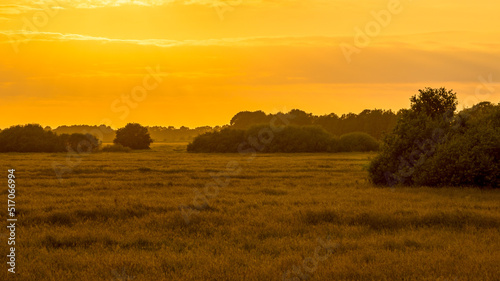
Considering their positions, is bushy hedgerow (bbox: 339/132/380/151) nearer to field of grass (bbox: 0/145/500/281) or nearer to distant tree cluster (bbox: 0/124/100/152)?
distant tree cluster (bbox: 0/124/100/152)

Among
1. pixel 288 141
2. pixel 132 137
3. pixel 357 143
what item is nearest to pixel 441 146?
pixel 288 141

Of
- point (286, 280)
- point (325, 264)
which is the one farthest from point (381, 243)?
point (286, 280)

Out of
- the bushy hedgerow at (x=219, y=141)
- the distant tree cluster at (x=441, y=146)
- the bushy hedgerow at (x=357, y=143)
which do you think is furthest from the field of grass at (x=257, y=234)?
the bushy hedgerow at (x=357, y=143)

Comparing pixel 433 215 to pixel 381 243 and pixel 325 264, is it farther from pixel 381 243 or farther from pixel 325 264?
pixel 325 264

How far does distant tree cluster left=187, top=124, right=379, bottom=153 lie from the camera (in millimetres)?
75750

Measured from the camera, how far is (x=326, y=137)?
256 ft

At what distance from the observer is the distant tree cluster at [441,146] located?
73.5 feet

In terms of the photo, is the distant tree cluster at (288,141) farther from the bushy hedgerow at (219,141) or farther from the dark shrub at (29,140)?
the dark shrub at (29,140)

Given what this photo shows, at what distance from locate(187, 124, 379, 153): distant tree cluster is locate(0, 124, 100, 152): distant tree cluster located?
17.1 m

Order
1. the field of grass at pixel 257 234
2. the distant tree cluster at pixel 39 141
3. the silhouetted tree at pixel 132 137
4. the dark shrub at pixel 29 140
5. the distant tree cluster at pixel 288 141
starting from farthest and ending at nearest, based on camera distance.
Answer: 1. the silhouetted tree at pixel 132 137
2. the distant tree cluster at pixel 288 141
3. the distant tree cluster at pixel 39 141
4. the dark shrub at pixel 29 140
5. the field of grass at pixel 257 234

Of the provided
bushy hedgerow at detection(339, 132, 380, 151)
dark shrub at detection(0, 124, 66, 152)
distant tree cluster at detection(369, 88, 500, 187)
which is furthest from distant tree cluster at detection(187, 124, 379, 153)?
distant tree cluster at detection(369, 88, 500, 187)

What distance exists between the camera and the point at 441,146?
925 inches

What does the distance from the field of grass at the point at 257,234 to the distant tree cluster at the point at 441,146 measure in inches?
80.4

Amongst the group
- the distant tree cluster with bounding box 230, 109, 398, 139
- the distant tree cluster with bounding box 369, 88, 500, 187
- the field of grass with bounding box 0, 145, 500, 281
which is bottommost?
the field of grass with bounding box 0, 145, 500, 281
